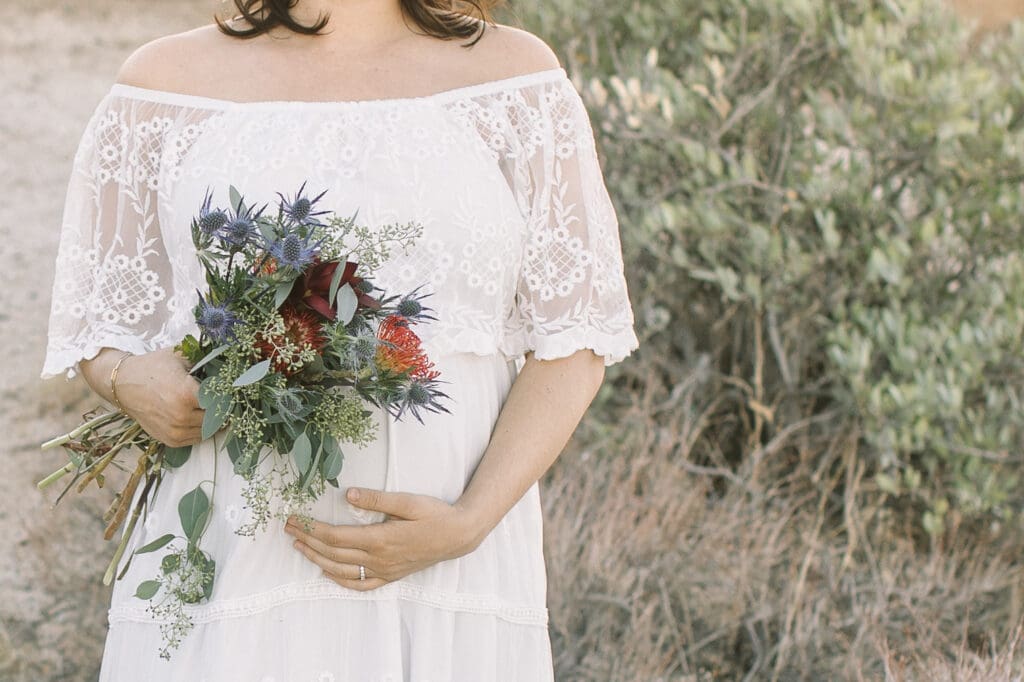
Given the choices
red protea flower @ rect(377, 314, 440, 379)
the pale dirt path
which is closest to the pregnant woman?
red protea flower @ rect(377, 314, 440, 379)

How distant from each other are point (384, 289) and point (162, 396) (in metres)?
0.41

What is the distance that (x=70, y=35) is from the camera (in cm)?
912

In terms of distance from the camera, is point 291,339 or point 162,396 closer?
point 291,339

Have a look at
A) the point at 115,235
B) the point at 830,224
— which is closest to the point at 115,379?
the point at 115,235

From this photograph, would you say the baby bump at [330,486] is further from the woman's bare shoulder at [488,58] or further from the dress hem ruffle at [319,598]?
the woman's bare shoulder at [488,58]

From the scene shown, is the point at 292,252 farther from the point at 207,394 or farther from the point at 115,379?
the point at 115,379

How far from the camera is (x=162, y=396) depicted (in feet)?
6.23

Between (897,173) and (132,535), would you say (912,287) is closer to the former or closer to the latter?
(897,173)

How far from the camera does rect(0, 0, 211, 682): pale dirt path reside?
424 centimetres

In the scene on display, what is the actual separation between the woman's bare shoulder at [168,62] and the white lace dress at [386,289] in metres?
0.02

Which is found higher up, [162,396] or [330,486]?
[162,396]

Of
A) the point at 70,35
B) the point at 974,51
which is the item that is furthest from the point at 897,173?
the point at 70,35

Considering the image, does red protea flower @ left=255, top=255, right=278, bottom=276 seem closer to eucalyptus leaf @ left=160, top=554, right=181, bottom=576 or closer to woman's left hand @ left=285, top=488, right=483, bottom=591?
woman's left hand @ left=285, top=488, right=483, bottom=591

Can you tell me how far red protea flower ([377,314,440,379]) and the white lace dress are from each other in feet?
1.06
